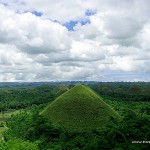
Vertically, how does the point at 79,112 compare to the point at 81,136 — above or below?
above

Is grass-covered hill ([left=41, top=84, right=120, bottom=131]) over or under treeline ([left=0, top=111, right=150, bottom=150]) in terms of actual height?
over

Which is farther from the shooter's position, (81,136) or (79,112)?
(79,112)

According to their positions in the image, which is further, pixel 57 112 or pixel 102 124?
pixel 57 112

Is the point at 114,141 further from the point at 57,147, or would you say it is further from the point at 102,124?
the point at 102,124

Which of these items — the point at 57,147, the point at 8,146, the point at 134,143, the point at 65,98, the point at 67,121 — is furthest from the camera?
the point at 65,98

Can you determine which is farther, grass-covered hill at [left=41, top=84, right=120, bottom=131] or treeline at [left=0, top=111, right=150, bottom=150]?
grass-covered hill at [left=41, top=84, right=120, bottom=131]

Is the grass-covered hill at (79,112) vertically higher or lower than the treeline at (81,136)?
higher

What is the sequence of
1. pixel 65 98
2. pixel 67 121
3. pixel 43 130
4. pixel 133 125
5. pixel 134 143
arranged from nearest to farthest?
pixel 134 143 → pixel 133 125 → pixel 43 130 → pixel 67 121 → pixel 65 98

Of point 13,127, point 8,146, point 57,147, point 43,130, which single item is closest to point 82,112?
point 43,130
